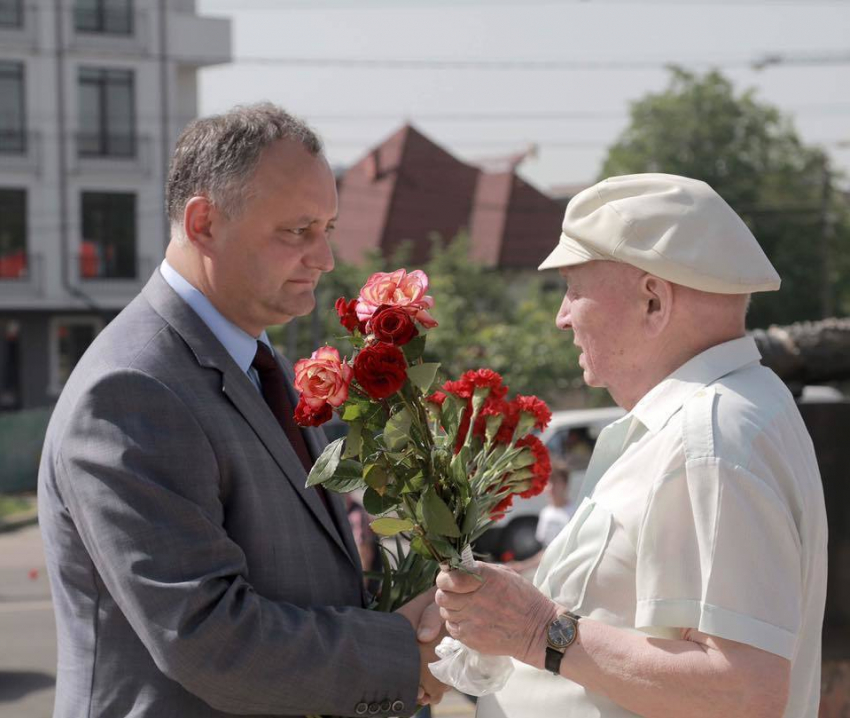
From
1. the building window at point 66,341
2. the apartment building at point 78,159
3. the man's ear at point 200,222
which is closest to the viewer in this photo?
the man's ear at point 200,222

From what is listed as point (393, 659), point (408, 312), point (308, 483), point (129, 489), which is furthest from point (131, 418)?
point (393, 659)

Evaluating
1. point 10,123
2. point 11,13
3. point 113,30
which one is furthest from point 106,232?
point 11,13

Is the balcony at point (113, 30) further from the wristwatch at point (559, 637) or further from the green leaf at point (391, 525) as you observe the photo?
the wristwatch at point (559, 637)

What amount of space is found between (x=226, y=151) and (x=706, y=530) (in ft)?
4.10

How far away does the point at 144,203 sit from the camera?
36781 millimetres

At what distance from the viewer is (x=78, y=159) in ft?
119

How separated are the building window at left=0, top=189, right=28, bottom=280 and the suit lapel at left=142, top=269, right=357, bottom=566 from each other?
35332 mm

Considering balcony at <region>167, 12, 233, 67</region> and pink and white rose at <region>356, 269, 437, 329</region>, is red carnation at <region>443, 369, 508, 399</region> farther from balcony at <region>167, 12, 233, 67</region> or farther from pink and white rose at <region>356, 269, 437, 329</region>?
balcony at <region>167, 12, 233, 67</region>

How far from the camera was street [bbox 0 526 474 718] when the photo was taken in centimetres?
796

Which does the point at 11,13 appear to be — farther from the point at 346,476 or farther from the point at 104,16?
the point at 346,476

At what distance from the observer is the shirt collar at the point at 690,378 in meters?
2.16

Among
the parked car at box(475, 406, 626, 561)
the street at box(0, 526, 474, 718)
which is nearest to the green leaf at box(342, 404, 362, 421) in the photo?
the street at box(0, 526, 474, 718)

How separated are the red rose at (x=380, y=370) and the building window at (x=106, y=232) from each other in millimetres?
35810

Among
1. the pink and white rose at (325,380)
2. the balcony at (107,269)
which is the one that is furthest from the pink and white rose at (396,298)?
the balcony at (107,269)
